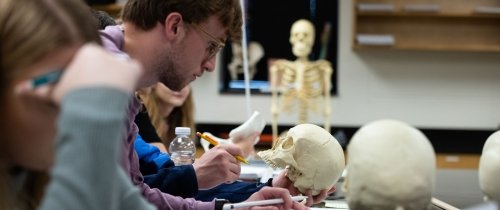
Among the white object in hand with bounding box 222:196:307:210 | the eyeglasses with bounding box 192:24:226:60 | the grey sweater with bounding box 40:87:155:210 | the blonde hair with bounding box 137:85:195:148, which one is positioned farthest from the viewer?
the blonde hair with bounding box 137:85:195:148

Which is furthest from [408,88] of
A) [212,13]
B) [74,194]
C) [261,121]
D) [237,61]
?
[74,194]

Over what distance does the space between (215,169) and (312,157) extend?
30cm

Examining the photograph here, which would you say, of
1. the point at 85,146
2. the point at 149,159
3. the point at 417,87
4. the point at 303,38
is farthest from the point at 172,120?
the point at 417,87

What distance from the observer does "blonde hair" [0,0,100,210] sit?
705mm

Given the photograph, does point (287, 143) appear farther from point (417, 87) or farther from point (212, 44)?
point (417, 87)

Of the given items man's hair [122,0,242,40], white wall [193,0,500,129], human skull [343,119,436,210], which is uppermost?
man's hair [122,0,242,40]

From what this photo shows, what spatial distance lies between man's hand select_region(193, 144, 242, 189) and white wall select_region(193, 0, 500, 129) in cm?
334

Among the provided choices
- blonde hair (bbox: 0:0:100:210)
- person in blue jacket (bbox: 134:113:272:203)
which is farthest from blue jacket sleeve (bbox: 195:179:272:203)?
blonde hair (bbox: 0:0:100:210)

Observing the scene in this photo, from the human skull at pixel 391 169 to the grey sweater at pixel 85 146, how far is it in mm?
339

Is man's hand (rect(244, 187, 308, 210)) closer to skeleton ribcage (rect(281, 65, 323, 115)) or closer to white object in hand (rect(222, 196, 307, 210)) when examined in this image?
white object in hand (rect(222, 196, 307, 210))

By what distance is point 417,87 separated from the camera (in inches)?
190

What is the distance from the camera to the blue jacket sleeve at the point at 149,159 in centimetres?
176

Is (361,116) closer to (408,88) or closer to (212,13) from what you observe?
(408,88)

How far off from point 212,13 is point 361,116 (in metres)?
3.46
